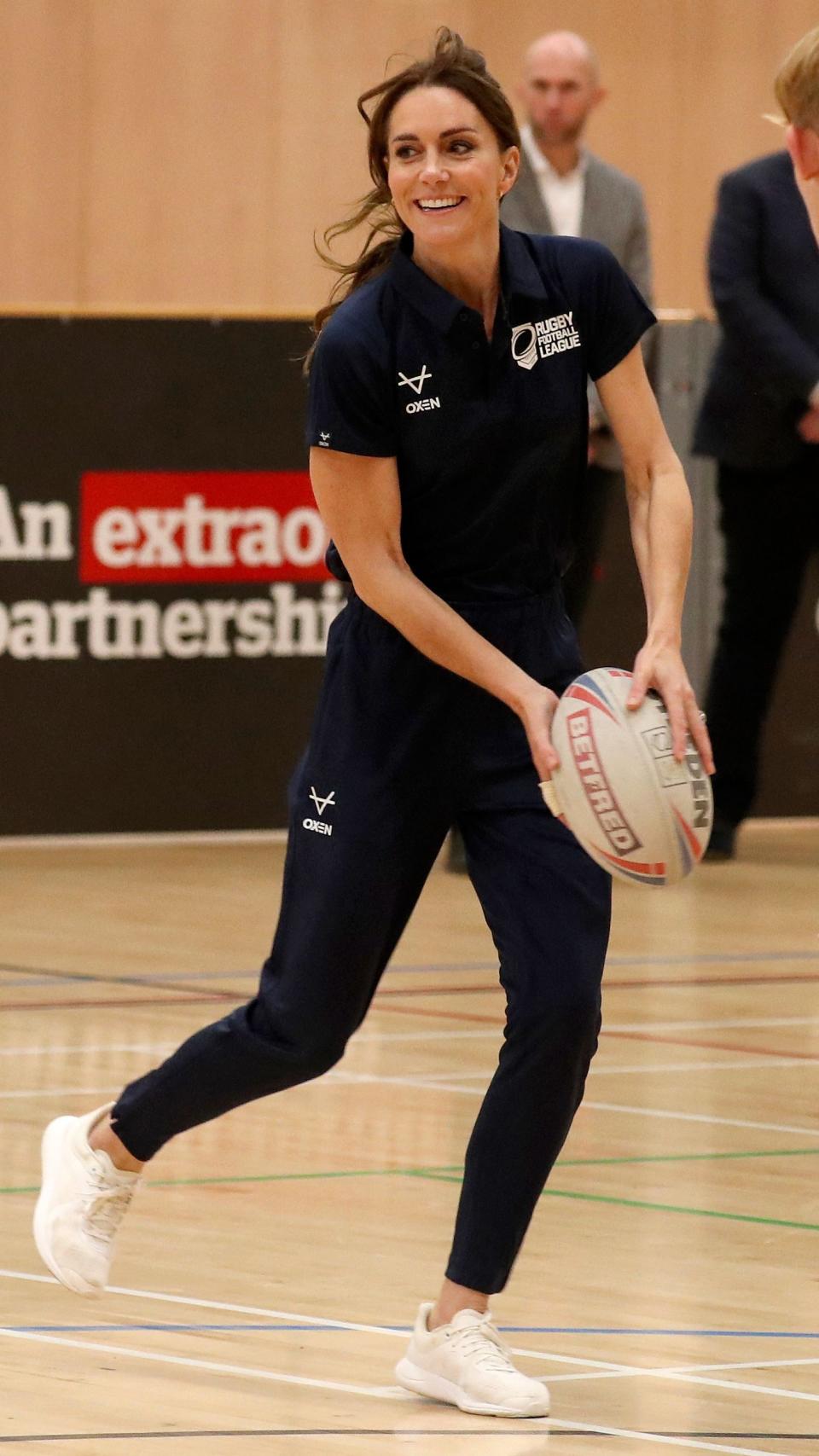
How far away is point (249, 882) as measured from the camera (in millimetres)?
10984

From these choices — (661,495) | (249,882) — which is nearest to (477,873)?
(661,495)

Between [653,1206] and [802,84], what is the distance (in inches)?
99.8

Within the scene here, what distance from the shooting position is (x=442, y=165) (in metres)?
4.72

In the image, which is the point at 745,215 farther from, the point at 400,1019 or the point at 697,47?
the point at 697,47

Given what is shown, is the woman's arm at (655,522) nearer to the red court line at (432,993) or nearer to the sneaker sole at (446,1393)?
the sneaker sole at (446,1393)

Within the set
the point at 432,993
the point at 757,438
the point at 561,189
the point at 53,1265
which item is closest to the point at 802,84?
the point at 53,1265

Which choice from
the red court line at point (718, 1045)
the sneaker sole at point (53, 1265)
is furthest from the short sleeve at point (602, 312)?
the red court line at point (718, 1045)

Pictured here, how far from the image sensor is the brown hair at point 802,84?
4.38 meters

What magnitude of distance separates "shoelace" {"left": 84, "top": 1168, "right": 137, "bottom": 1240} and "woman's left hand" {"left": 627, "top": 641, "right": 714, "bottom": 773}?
126 centimetres

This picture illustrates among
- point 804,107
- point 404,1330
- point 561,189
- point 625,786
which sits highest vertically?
point 804,107

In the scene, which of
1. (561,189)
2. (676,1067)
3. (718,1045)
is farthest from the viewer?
(561,189)

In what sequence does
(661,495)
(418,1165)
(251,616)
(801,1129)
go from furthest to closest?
(251,616) < (801,1129) < (418,1165) < (661,495)

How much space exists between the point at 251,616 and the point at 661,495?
6921 millimetres

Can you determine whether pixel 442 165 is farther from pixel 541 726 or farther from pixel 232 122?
pixel 232 122
